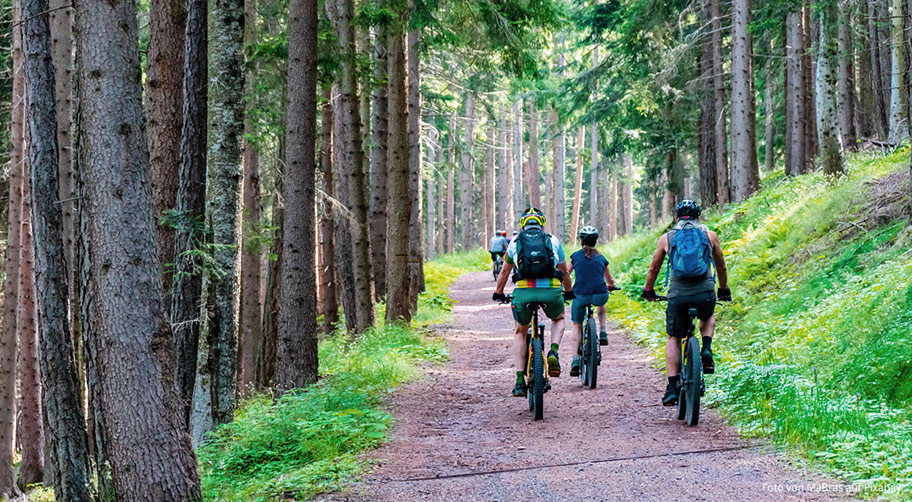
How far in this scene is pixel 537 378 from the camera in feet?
25.7

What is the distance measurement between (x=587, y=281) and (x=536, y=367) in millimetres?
2332

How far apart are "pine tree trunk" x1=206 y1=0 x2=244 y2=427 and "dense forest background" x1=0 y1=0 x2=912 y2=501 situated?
2 centimetres

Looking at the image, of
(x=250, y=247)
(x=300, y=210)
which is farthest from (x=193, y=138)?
(x=250, y=247)

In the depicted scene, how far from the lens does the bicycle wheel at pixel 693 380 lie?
22.7ft

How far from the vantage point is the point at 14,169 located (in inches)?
542

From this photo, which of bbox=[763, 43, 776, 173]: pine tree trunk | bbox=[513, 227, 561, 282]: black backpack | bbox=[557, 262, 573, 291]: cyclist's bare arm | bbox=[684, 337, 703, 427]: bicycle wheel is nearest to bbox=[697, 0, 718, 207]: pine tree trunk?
bbox=[763, 43, 776, 173]: pine tree trunk

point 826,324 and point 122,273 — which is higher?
point 122,273

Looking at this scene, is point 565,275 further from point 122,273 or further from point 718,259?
point 122,273

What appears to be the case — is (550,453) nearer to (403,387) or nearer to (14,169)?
(403,387)

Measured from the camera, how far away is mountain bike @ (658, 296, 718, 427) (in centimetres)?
696

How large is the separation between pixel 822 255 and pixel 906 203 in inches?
55.1

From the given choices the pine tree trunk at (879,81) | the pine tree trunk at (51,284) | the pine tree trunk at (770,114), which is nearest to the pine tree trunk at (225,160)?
the pine tree trunk at (51,284)

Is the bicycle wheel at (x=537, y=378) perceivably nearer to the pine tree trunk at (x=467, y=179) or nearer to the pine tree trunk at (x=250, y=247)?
the pine tree trunk at (x=250, y=247)

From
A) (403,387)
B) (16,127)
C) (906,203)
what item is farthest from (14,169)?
(906,203)
